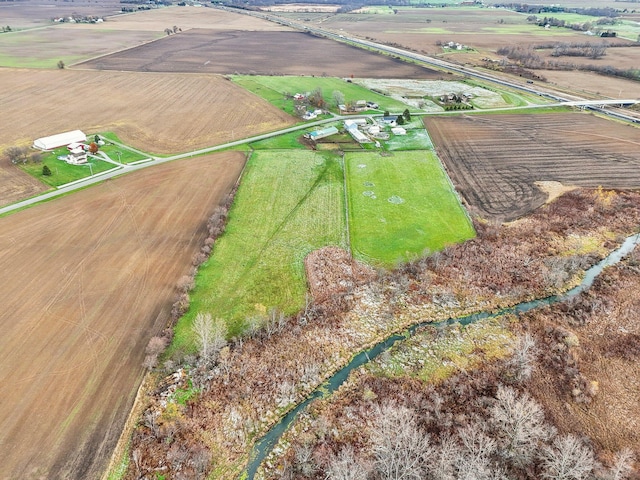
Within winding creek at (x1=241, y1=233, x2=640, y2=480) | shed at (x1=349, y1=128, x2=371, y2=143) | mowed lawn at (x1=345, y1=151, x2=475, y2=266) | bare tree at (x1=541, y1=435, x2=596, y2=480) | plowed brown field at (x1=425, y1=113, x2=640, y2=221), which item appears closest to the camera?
bare tree at (x1=541, y1=435, x2=596, y2=480)

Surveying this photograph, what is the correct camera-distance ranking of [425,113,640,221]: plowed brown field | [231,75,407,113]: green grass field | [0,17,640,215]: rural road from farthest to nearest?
[231,75,407,113]: green grass field → [425,113,640,221]: plowed brown field → [0,17,640,215]: rural road

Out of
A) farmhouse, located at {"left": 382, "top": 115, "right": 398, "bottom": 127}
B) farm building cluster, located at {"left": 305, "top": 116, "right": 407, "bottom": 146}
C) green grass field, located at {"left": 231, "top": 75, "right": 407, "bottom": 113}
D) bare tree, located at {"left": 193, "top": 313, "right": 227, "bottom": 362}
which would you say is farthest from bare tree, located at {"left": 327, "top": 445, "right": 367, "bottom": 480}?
green grass field, located at {"left": 231, "top": 75, "right": 407, "bottom": 113}

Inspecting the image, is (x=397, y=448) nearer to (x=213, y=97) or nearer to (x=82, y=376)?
(x=82, y=376)

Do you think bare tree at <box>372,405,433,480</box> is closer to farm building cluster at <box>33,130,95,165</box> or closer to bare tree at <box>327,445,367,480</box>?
bare tree at <box>327,445,367,480</box>

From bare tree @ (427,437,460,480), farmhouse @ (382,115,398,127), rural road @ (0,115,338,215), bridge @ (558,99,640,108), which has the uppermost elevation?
bridge @ (558,99,640,108)

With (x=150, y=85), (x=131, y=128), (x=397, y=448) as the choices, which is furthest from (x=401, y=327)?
(x=150, y=85)

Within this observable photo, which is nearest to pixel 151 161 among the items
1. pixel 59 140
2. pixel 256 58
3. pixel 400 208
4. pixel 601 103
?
pixel 59 140
